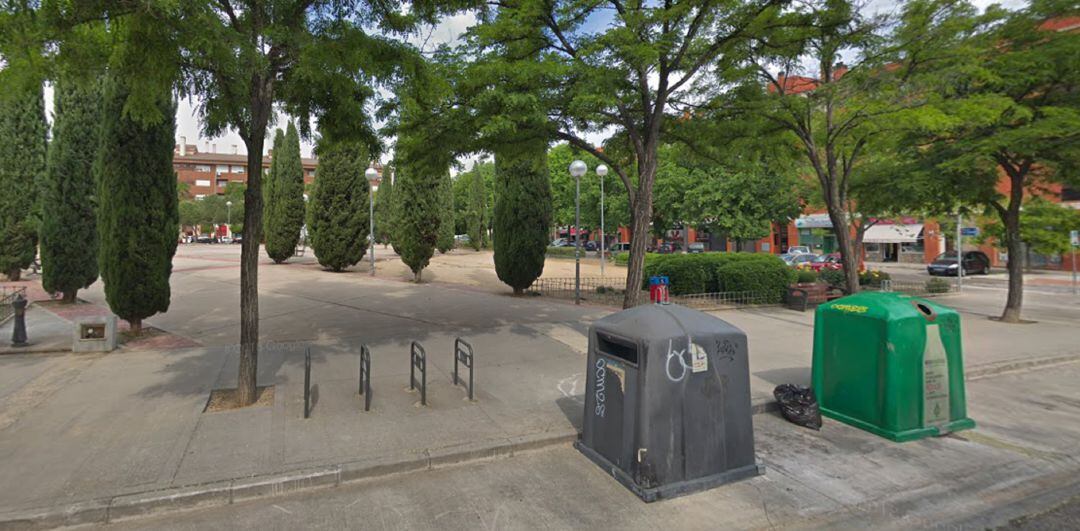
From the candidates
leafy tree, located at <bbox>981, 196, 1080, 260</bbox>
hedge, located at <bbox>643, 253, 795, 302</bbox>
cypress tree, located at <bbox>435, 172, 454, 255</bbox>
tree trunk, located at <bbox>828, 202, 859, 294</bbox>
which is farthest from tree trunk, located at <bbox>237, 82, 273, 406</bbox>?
cypress tree, located at <bbox>435, 172, 454, 255</bbox>

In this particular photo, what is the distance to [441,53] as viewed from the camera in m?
8.05

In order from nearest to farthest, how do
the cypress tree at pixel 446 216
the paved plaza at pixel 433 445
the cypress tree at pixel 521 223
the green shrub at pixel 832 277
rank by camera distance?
the paved plaza at pixel 433 445 < the cypress tree at pixel 521 223 < the green shrub at pixel 832 277 < the cypress tree at pixel 446 216

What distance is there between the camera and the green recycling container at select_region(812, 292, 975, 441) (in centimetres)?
512

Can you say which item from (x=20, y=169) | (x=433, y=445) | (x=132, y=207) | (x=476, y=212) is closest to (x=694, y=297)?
(x=433, y=445)

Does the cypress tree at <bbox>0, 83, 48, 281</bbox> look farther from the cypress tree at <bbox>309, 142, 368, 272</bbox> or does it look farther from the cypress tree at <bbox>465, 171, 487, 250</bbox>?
the cypress tree at <bbox>465, 171, 487, 250</bbox>

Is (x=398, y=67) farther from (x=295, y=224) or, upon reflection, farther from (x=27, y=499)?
(x=295, y=224)

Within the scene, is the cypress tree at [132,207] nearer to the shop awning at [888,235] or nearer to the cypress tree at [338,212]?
the cypress tree at [338,212]

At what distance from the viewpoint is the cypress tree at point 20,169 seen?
16.0 m

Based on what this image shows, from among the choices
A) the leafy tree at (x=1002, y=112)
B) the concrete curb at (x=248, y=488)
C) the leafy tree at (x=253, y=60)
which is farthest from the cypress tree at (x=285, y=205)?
the leafy tree at (x=1002, y=112)

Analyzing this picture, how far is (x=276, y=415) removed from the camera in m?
5.58

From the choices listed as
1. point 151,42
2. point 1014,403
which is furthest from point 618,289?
point 151,42

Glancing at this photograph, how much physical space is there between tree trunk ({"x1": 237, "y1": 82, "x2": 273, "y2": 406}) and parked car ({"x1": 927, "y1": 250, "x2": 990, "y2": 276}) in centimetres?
3478

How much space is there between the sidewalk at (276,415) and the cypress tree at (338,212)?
47.7 ft

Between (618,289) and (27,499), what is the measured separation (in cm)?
1553
